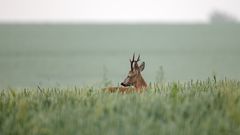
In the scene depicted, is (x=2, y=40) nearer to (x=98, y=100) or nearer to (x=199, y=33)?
(x=199, y=33)

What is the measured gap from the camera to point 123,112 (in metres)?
5.10

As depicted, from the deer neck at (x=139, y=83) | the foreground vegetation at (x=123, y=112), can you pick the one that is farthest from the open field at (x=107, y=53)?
the foreground vegetation at (x=123, y=112)

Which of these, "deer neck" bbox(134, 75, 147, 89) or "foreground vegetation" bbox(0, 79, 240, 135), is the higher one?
"deer neck" bbox(134, 75, 147, 89)

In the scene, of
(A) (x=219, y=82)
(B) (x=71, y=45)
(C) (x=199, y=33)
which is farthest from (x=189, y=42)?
(A) (x=219, y=82)

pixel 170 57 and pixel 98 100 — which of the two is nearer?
pixel 98 100

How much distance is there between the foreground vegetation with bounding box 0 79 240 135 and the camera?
473 centimetres

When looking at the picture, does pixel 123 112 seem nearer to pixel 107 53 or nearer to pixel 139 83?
pixel 139 83

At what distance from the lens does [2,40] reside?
15.6m

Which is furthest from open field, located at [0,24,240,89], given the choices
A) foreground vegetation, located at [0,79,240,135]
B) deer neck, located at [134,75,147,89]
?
foreground vegetation, located at [0,79,240,135]

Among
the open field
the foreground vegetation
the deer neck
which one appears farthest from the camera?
the open field

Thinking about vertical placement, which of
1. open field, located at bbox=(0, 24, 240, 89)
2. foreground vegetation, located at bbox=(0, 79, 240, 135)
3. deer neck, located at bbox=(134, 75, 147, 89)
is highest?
open field, located at bbox=(0, 24, 240, 89)

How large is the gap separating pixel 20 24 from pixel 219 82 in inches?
485

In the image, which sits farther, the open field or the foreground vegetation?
the open field

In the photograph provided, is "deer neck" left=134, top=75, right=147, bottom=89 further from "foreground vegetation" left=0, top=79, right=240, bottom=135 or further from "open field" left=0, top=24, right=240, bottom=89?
"open field" left=0, top=24, right=240, bottom=89
